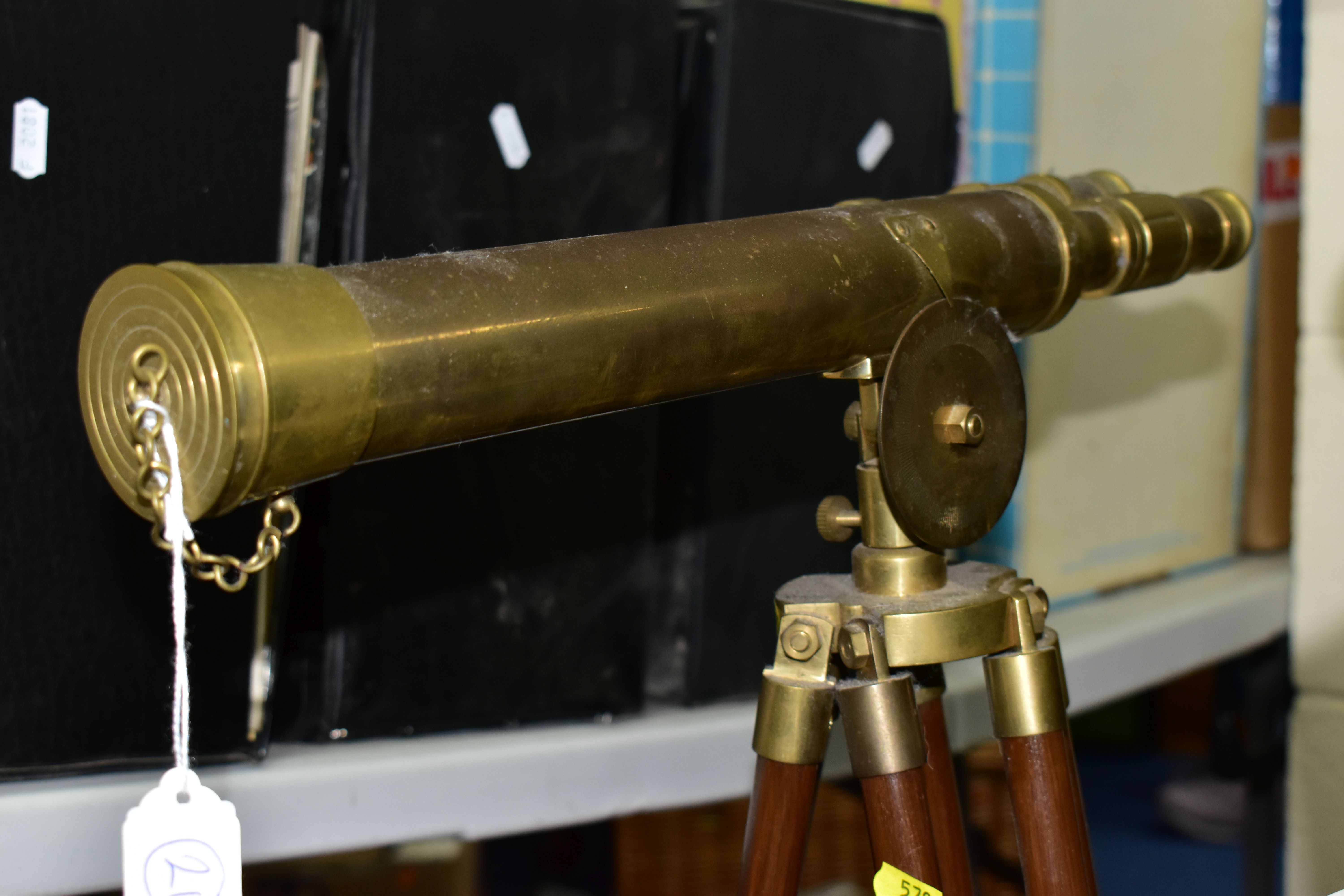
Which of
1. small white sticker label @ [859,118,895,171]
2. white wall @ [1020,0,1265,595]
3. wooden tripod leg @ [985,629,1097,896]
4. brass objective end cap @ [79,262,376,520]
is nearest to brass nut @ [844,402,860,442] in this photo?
wooden tripod leg @ [985,629,1097,896]

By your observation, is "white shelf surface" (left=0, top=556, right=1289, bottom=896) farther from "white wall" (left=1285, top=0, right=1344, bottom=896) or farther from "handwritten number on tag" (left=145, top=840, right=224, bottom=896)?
"white wall" (left=1285, top=0, right=1344, bottom=896)

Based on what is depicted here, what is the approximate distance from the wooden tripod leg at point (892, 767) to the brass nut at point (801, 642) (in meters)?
0.02

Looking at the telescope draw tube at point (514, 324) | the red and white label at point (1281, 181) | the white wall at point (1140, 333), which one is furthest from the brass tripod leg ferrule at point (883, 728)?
the red and white label at point (1281, 181)

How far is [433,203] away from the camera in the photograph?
0.66 m

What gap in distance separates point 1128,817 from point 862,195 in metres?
1.18

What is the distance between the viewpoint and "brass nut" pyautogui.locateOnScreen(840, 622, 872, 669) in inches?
19.1

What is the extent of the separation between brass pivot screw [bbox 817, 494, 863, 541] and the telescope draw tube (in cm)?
7

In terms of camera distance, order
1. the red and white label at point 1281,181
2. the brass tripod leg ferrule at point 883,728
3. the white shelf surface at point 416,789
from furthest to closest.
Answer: the red and white label at point 1281,181 < the white shelf surface at point 416,789 < the brass tripod leg ferrule at point 883,728

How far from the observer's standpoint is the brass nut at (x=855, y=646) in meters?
0.49

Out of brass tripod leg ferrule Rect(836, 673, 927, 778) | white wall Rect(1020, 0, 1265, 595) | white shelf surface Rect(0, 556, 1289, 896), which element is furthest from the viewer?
white wall Rect(1020, 0, 1265, 595)

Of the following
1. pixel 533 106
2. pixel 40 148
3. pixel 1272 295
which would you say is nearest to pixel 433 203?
pixel 533 106

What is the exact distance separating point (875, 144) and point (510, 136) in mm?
250

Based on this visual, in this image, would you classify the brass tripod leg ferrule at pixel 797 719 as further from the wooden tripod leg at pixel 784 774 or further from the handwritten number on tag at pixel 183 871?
the handwritten number on tag at pixel 183 871

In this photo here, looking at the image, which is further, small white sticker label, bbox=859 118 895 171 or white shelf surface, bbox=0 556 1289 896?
small white sticker label, bbox=859 118 895 171
